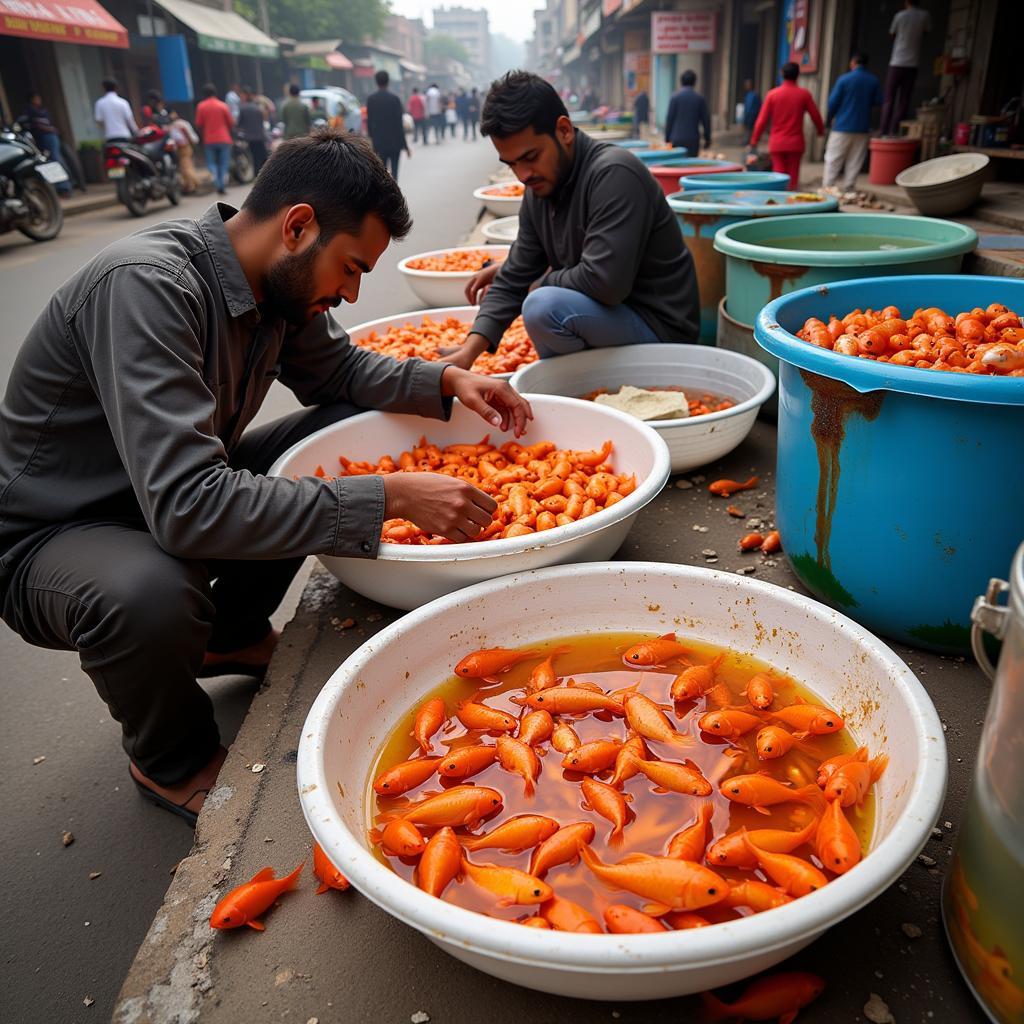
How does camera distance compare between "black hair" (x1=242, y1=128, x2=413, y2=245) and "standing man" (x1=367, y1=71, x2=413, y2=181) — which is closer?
"black hair" (x1=242, y1=128, x2=413, y2=245)

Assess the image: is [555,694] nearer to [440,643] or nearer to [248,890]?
[440,643]

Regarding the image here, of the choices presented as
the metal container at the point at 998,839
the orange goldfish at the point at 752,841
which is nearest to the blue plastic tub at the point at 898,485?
the metal container at the point at 998,839

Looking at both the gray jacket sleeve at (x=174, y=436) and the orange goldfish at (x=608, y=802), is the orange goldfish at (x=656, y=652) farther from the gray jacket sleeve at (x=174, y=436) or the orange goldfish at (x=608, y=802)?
the gray jacket sleeve at (x=174, y=436)

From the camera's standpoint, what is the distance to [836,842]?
136 cm

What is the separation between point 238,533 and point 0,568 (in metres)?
0.66

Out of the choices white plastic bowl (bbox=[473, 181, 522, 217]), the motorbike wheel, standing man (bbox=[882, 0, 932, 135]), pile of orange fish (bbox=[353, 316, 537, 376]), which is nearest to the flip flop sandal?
pile of orange fish (bbox=[353, 316, 537, 376])

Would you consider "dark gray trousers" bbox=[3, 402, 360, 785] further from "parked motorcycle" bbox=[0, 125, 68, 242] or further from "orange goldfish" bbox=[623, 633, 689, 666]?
"parked motorcycle" bbox=[0, 125, 68, 242]

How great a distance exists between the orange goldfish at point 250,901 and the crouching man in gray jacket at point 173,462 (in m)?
0.56

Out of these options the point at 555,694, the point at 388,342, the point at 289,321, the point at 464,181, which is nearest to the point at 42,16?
the point at 464,181

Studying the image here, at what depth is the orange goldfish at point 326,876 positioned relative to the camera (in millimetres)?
1595

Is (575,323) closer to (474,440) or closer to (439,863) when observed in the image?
(474,440)

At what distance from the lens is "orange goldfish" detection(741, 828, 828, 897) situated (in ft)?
4.27

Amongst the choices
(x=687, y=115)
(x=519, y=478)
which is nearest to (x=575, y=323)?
(x=519, y=478)

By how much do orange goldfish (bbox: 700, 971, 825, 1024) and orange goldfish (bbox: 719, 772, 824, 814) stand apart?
0.31 metres
